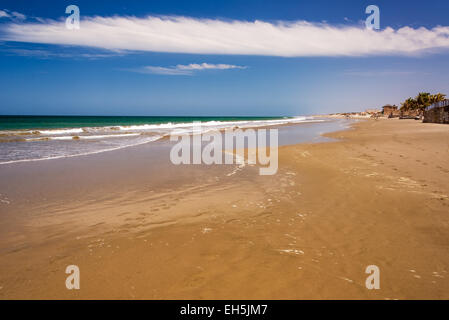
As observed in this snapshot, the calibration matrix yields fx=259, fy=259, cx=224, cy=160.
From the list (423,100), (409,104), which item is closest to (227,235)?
(423,100)

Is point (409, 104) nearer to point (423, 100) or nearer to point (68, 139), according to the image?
point (423, 100)

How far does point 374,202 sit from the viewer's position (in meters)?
5.89

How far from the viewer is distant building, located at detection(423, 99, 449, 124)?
35.4 m

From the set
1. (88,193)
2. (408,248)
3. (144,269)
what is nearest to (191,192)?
(88,193)

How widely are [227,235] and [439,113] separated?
46069mm

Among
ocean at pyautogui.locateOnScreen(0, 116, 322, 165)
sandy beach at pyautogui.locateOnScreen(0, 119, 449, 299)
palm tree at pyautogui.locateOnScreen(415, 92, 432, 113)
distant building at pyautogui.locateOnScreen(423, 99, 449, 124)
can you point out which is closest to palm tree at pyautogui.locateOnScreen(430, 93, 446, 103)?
palm tree at pyautogui.locateOnScreen(415, 92, 432, 113)

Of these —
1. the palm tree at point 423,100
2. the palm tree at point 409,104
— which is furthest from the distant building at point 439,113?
the palm tree at point 409,104

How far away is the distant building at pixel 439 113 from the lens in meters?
35.4

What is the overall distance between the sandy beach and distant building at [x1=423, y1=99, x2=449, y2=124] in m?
36.5

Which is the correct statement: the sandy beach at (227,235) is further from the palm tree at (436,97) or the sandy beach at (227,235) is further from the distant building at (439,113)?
the palm tree at (436,97)

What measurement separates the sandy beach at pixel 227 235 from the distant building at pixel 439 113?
120 ft

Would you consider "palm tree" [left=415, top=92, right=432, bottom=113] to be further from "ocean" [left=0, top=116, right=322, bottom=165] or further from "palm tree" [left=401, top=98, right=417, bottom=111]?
"ocean" [left=0, top=116, right=322, bottom=165]

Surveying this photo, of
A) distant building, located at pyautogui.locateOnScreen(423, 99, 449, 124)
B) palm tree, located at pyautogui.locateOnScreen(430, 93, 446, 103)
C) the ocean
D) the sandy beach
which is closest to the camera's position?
the sandy beach
